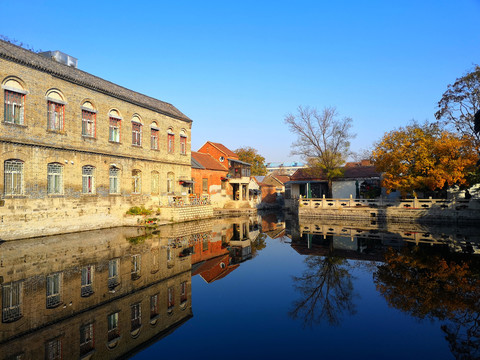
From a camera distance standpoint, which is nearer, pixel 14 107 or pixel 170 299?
pixel 170 299

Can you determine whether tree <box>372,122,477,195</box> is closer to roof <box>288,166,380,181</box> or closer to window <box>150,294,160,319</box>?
roof <box>288,166,380,181</box>

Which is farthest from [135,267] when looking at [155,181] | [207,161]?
[207,161]

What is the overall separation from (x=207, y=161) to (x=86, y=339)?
92.7ft

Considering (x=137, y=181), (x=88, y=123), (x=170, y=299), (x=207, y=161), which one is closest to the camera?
(x=170, y=299)

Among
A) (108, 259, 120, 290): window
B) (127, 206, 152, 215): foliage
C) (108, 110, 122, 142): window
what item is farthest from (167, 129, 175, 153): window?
(108, 259, 120, 290): window

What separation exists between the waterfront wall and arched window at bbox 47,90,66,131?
1894cm

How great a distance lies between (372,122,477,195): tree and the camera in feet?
69.3

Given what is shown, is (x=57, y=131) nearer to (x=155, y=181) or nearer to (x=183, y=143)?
(x=155, y=181)

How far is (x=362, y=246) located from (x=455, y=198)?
13.8 m

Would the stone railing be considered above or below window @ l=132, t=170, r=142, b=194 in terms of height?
below

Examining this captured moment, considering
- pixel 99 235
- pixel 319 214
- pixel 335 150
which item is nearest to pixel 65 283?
pixel 99 235

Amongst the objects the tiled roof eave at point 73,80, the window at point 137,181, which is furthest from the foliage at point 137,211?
the tiled roof eave at point 73,80

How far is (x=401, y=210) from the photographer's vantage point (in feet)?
79.3

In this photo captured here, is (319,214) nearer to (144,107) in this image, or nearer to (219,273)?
(144,107)
